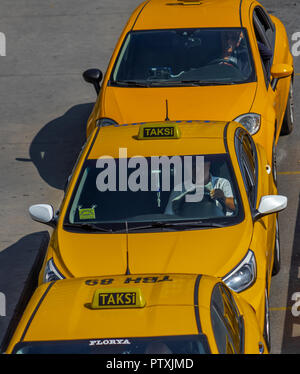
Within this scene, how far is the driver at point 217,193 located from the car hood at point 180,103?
1983mm

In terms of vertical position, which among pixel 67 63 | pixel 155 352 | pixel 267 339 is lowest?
pixel 67 63

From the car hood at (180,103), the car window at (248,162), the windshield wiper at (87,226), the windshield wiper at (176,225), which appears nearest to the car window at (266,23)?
the car hood at (180,103)

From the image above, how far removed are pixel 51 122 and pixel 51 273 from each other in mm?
6399

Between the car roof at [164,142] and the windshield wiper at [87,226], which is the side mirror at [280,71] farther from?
the windshield wiper at [87,226]

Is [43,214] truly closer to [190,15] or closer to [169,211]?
[169,211]

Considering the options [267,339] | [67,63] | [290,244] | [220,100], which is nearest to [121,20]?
[67,63]

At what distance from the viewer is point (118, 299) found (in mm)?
6078

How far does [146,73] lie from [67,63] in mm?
5130

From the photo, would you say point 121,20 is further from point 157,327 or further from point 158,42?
point 157,327

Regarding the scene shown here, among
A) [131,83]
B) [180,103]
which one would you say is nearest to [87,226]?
[180,103]

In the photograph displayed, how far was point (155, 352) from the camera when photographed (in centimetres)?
575

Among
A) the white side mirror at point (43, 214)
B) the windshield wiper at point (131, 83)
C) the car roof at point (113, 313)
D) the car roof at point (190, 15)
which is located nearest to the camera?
the car roof at point (113, 313)

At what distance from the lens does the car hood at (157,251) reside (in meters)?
7.60

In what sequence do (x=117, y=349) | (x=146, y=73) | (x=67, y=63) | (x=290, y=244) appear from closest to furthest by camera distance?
(x=117, y=349)
(x=290, y=244)
(x=146, y=73)
(x=67, y=63)
